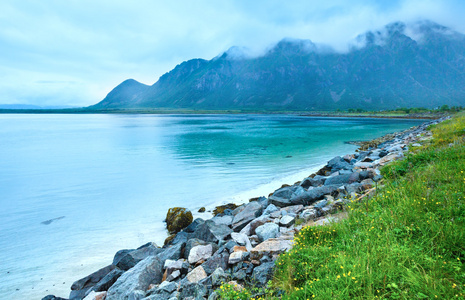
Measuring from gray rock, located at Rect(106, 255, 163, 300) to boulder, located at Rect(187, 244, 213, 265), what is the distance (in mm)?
1004

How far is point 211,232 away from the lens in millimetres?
9461

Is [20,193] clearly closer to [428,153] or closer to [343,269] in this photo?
[343,269]

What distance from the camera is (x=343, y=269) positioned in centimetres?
420

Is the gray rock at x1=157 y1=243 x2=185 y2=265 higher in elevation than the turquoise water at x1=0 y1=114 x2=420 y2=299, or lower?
higher

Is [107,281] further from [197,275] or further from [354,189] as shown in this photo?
[354,189]

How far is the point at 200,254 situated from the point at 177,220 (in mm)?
5647

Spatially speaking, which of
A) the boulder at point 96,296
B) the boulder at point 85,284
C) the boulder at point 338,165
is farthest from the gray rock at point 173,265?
the boulder at point 338,165

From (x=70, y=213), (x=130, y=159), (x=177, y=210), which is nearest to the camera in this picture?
(x=177, y=210)

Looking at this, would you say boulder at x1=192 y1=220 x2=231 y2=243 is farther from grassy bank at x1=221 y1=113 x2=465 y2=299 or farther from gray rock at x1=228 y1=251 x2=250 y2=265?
grassy bank at x1=221 y1=113 x2=465 y2=299

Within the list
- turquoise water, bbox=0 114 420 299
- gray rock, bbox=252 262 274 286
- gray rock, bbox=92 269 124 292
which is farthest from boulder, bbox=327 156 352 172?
gray rock, bbox=92 269 124 292

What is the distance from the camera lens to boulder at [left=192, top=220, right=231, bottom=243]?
30.0 ft

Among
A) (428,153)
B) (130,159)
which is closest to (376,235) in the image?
(428,153)

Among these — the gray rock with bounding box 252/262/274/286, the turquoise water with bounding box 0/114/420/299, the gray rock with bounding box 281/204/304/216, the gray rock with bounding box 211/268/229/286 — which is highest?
the gray rock with bounding box 252/262/274/286

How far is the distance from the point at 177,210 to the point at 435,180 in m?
11.1
